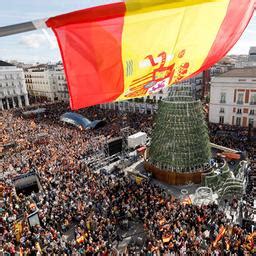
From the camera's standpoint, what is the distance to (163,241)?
1748 centimetres

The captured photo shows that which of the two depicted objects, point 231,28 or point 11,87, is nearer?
point 231,28

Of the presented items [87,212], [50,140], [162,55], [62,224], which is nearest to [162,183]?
[87,212]

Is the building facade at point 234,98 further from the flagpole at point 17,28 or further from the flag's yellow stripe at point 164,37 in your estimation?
the flagpole at point 17,28

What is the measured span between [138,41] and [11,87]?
98.7m

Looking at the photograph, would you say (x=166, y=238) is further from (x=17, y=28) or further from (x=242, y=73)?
(x=242, y=73)

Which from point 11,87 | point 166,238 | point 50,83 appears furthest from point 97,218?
point 50,83

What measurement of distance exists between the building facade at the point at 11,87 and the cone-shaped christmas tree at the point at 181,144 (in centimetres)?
7926

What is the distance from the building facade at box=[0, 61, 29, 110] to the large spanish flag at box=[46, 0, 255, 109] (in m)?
96.5

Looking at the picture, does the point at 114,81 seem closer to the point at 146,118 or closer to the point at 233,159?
the point at 233,159

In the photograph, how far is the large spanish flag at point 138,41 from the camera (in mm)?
5121

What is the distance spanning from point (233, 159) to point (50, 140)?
28736 millimetres

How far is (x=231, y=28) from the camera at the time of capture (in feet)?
25.8

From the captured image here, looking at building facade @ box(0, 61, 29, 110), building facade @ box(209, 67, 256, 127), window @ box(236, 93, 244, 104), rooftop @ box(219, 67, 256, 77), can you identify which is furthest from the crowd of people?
building facade @ box(0, 61, 29, 110)

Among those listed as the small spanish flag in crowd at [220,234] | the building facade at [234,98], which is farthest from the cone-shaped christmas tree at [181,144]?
the building facade at [234,98]
